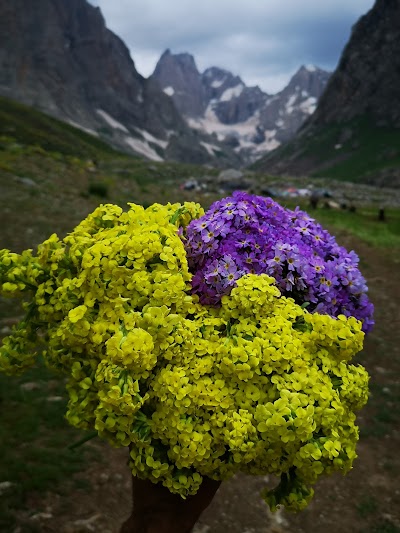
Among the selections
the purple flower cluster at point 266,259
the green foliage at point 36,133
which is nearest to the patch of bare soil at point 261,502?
the purple flower cluster at point 266,259

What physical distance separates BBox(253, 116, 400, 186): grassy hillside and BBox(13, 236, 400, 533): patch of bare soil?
4408 inches

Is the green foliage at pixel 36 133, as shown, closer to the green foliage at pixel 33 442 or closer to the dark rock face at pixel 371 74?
the green foliage at pixel 33 442

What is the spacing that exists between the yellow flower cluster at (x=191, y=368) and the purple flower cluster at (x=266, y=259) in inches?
13.5

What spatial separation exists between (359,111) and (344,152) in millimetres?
20735

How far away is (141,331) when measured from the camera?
357cm

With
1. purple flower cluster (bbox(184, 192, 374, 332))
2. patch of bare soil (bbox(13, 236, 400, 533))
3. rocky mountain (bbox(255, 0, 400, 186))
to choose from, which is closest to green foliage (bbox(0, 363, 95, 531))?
patch of bare soil (bbox(13, 236, 400, 533))

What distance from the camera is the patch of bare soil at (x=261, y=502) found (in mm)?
6434

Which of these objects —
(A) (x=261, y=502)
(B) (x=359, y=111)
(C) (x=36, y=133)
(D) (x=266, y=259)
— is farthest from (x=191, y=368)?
(B) (x=359, y=111)

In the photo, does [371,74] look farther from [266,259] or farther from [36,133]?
[266,259]

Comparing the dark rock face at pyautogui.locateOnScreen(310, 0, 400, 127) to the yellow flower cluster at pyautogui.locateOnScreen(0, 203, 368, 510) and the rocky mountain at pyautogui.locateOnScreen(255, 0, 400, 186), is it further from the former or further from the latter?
the yellow flower cluster at pyautogui.locateOnScreen(0, 203, 368, 510)

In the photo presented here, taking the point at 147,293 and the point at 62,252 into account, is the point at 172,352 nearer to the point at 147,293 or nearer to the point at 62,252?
the point at 147,293

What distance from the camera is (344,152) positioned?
156625 mm

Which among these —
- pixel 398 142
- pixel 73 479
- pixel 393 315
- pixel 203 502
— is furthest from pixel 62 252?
pixel 398 142

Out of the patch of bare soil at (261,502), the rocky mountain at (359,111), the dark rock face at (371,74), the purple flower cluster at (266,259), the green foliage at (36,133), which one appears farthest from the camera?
the dark rock face at (371,74)
